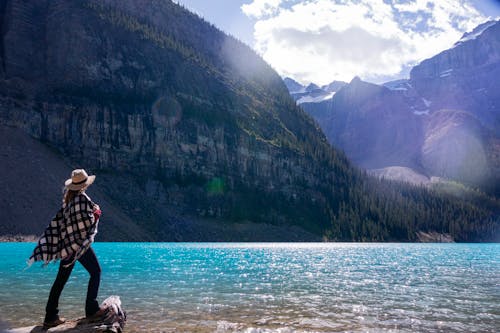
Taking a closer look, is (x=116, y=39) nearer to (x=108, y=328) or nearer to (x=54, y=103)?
(x=54, y=103)

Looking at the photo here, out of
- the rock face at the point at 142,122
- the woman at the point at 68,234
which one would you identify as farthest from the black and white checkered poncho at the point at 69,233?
the rock face at the point at 142,122

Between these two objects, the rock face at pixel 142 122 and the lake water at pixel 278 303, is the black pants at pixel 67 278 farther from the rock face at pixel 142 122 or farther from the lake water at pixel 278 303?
the rock face at pixel 142 122

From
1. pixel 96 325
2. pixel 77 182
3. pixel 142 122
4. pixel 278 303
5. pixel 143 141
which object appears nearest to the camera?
pixel 77 182

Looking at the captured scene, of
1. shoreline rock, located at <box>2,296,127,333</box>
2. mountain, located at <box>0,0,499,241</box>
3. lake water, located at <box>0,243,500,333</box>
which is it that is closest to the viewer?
shoreline rock, located at <box>2,296,127,333</box>

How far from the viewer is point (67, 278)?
1110cm

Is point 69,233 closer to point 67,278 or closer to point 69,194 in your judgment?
point 69,194

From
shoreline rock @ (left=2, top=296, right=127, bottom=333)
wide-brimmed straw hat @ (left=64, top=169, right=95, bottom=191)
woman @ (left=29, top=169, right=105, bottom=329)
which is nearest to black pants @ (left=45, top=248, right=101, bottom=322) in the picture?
woman @ (left=29, top=169, right=105, bottom=329)

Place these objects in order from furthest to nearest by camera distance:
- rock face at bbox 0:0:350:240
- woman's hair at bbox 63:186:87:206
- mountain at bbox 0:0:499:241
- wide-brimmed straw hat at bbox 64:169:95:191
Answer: rock face at bbox 0:0:350:240
mountain at bbox 0:0:499:241
woman's hair at bbox 63:186:87:206
wide-brimmed straw hat at bbox 64:169:95:191

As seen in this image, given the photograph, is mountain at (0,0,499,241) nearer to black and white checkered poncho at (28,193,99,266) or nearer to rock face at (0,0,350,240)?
rock face at (0,0,350,240)

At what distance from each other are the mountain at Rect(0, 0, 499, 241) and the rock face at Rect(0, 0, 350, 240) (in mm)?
451

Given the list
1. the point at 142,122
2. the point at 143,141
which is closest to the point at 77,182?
the point at 143,141

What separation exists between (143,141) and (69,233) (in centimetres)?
14708

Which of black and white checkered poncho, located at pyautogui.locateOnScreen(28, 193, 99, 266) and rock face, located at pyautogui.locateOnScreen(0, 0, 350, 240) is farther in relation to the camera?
rock face, located at pyautogui.locateOnScreen(0, 0, 350, 240)

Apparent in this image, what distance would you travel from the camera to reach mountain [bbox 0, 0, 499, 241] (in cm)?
13138
